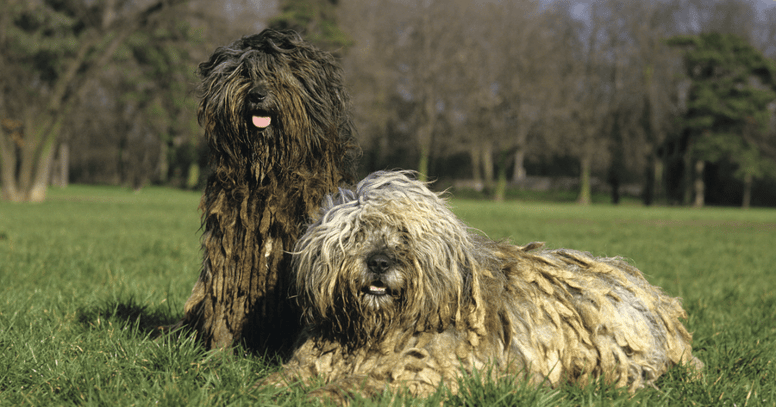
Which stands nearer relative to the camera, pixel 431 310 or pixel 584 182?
pixel 431 310

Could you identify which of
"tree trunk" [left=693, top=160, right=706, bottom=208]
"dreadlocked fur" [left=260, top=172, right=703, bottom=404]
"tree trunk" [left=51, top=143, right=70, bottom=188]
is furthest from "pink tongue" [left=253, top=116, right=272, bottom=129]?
"tree trunk" [left=51, top=143, right=70, bottom=188]

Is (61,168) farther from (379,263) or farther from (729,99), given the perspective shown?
(379,263)

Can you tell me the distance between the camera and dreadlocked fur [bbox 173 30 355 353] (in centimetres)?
326

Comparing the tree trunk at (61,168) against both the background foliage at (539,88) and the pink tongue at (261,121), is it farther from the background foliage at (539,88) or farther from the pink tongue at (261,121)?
the pink tongue at (261,121)

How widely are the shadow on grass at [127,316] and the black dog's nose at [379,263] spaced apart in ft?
6.48

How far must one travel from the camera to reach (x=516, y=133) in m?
41.2

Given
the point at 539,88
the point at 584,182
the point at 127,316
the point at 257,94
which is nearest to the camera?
the point at 257,94

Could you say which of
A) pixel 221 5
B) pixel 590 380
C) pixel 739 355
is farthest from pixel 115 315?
pixel 221 5

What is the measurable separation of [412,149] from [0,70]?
29.1 metres

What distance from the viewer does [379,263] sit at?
9.11ft

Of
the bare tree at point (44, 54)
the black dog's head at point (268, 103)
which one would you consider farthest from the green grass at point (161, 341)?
the bare tree at point (44, 54)

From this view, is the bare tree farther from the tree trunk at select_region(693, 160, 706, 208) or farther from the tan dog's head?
the tree trunk at select_region(693, 160, 706, 208)

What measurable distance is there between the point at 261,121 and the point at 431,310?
1.36 metres

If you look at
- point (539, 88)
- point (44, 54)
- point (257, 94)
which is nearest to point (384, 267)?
point (257, 94)
